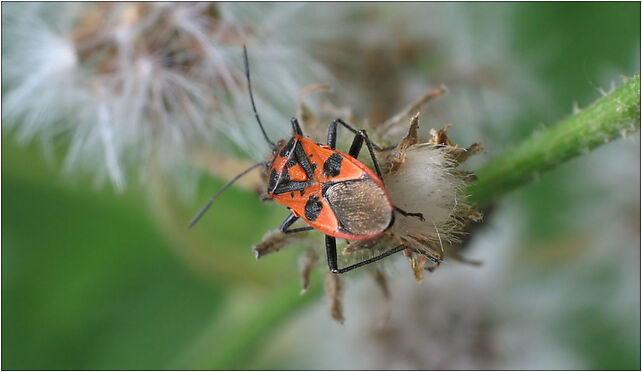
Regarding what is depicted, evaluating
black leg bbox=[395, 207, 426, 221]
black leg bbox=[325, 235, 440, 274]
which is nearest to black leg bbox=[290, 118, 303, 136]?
black leg bbox=[325, 235, 440, 274]

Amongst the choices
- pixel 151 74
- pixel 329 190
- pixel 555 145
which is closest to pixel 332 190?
pixel 329 190

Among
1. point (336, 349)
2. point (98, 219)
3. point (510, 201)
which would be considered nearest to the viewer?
point (510, 201)

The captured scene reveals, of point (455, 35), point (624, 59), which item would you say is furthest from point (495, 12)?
point (624, 59)

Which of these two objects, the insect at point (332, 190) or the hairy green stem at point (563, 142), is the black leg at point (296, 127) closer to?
the insect at point (332, 190)

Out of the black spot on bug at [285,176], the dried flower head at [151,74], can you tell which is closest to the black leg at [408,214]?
the black spot on bug at [285,176]

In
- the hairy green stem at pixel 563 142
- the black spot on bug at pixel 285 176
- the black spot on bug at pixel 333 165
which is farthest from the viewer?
the black spot on bug at pixel 285 176

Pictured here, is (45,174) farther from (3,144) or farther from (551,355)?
(551,355)

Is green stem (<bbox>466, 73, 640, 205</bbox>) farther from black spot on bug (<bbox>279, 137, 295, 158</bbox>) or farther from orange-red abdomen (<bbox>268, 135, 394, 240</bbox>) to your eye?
black spot on bug (<bbox>279, 137, 295, 158</bbox>)

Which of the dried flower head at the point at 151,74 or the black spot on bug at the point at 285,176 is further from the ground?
Answer: the dried flower head at the point at 151,74
